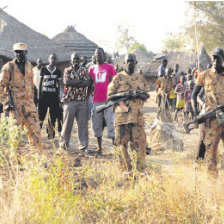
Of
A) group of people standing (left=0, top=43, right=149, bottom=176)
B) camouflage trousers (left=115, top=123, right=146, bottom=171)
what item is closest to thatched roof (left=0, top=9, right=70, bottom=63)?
group of people standing (left=0, top=43, right=149, bottom=176)

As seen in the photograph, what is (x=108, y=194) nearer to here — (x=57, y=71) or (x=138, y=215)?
(x=138, y=215)

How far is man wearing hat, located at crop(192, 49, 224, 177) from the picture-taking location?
4.11m

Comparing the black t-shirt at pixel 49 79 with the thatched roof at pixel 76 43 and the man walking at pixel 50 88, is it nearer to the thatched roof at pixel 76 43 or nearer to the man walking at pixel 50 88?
the man walking at pixel 50 88

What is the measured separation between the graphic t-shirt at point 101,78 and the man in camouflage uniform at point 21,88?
52.7 inches

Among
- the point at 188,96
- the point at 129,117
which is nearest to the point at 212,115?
the point at 129,117

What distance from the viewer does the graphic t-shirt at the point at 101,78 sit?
5984 mm

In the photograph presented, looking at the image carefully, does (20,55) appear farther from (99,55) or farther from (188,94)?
(188,94)

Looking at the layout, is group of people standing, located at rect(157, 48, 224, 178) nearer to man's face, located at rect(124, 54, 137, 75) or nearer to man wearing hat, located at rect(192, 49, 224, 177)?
man wearing hat, located at rect(192, 49, 224, 177)

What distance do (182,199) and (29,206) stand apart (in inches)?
57.2

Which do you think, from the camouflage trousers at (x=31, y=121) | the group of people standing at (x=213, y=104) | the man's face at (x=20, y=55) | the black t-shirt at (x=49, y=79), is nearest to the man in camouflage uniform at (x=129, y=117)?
the group of people standing at (x=213, y=104)

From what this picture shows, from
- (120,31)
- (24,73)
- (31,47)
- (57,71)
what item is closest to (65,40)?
(31,47)

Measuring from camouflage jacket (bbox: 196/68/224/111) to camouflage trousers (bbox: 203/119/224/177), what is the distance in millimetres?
224

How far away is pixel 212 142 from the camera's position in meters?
4.19

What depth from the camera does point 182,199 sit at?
3.39m
